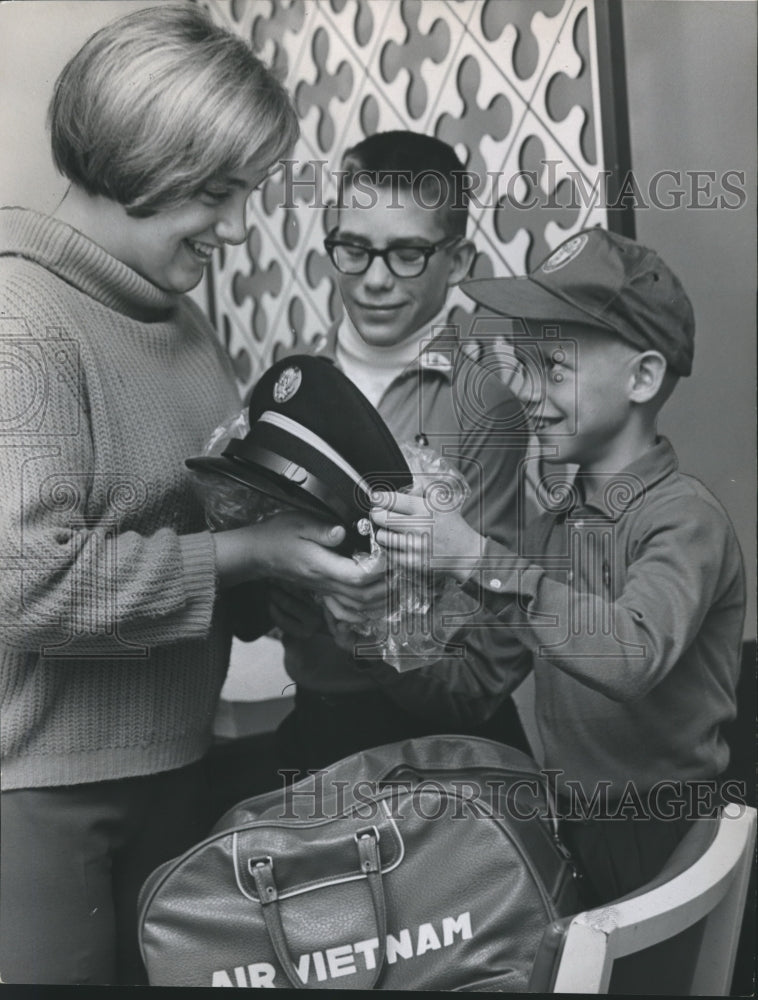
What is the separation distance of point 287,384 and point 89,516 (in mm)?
267

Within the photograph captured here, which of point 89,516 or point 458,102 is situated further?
point 458,102

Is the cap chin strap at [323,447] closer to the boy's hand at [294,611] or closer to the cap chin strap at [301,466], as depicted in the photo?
the cap chin strap at [301,466]

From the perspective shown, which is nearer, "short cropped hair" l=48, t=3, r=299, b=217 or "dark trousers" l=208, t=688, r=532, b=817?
"short cropped hair" l=48, t=3, r=299, b=217

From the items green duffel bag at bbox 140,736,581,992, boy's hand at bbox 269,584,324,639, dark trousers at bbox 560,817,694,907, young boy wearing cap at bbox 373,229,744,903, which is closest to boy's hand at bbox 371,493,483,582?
young boy wearing cap at bbox 373,229,744,903

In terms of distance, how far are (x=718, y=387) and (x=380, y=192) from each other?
46cm

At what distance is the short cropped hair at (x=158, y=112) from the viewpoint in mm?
1193

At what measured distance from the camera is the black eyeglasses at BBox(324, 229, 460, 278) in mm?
1283

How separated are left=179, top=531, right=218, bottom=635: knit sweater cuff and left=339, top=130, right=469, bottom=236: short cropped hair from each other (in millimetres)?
459

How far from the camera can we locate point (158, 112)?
1190 mm

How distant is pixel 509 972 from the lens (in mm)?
1162

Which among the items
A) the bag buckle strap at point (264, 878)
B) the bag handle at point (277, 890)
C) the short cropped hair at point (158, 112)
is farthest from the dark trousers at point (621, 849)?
the short cropped hair at point (158, 112)

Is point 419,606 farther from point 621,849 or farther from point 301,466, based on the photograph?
point 621,849

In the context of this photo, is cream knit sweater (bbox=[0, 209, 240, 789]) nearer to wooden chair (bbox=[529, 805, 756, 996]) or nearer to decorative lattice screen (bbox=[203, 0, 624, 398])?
decorative lattice screen (bbox=[203, 0, 624, 398])

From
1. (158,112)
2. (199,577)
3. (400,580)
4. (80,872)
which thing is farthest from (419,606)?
(158,112)
